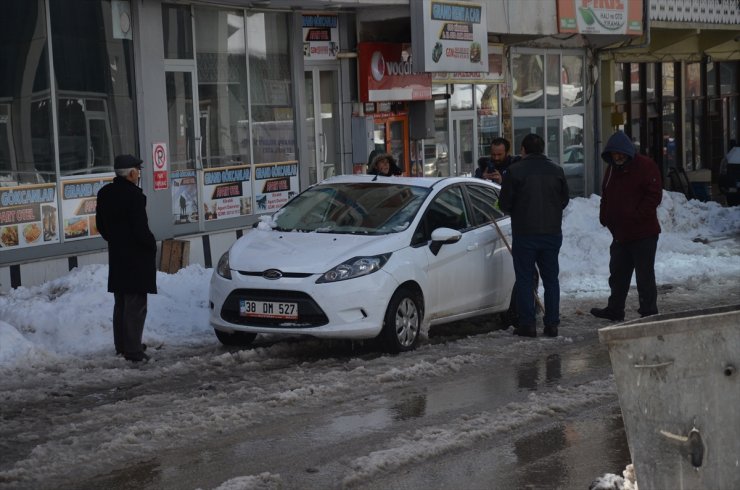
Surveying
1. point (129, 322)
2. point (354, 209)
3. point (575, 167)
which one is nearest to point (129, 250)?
point (129, 322)

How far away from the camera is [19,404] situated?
8719 millimetres

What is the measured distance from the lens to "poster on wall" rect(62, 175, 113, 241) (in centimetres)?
1482

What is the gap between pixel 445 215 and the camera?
11.5m

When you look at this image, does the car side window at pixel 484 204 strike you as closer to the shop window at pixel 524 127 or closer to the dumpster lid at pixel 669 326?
the dumpster lid at pixel 669 326

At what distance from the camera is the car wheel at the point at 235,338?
1080 cm

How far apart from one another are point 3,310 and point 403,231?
400cm

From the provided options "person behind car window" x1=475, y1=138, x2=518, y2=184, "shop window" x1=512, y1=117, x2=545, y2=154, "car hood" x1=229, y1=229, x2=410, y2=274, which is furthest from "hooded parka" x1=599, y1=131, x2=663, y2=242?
"shop window" x1=512, y1=117, x2=545, y2=154

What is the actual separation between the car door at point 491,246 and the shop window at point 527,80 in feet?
43.8

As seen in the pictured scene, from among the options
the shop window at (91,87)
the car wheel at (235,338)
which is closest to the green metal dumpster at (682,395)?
the car wheel at (235,338)

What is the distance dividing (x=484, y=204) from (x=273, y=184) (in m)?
7.04

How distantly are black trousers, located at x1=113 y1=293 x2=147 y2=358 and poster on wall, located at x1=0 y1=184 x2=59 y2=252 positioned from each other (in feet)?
13.4

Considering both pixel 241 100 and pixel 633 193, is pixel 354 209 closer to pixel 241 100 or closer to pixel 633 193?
pixel 633 193

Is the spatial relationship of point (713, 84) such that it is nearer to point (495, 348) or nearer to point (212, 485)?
point (495, 348)

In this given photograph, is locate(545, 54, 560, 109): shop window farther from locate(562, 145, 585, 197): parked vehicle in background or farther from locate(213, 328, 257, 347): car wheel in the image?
locate(213, 328, 257, 347): car wheel
